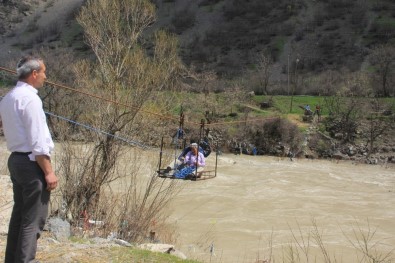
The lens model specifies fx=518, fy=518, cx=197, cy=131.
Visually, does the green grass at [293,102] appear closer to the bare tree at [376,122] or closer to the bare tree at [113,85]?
the bare tree at [376,122]

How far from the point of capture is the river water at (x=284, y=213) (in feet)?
36.9

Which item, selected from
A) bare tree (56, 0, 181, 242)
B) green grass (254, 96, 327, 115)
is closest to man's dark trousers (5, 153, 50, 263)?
bare tree (56, 0, 181, 242)

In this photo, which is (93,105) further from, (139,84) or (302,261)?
(302,261)

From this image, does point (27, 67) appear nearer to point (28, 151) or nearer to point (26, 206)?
point (28, 151)

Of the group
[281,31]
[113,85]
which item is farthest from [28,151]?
Answer: [281,31]

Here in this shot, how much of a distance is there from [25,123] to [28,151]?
239 millimetres

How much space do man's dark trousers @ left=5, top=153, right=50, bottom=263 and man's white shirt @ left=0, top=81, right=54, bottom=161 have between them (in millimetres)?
113

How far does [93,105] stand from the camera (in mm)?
13477

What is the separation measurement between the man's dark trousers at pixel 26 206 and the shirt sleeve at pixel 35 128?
162mm

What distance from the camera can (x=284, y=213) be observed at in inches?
588

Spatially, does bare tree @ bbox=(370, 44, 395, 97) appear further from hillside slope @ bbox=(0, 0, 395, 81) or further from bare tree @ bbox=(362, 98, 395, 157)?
hillside slope @ bbox=(0, 0, 395, 81)

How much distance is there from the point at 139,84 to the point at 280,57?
38.9 meters

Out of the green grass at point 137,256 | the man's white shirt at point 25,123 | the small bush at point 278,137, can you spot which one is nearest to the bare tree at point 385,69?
the small bush at point 278,137

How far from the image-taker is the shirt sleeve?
4.23 m
